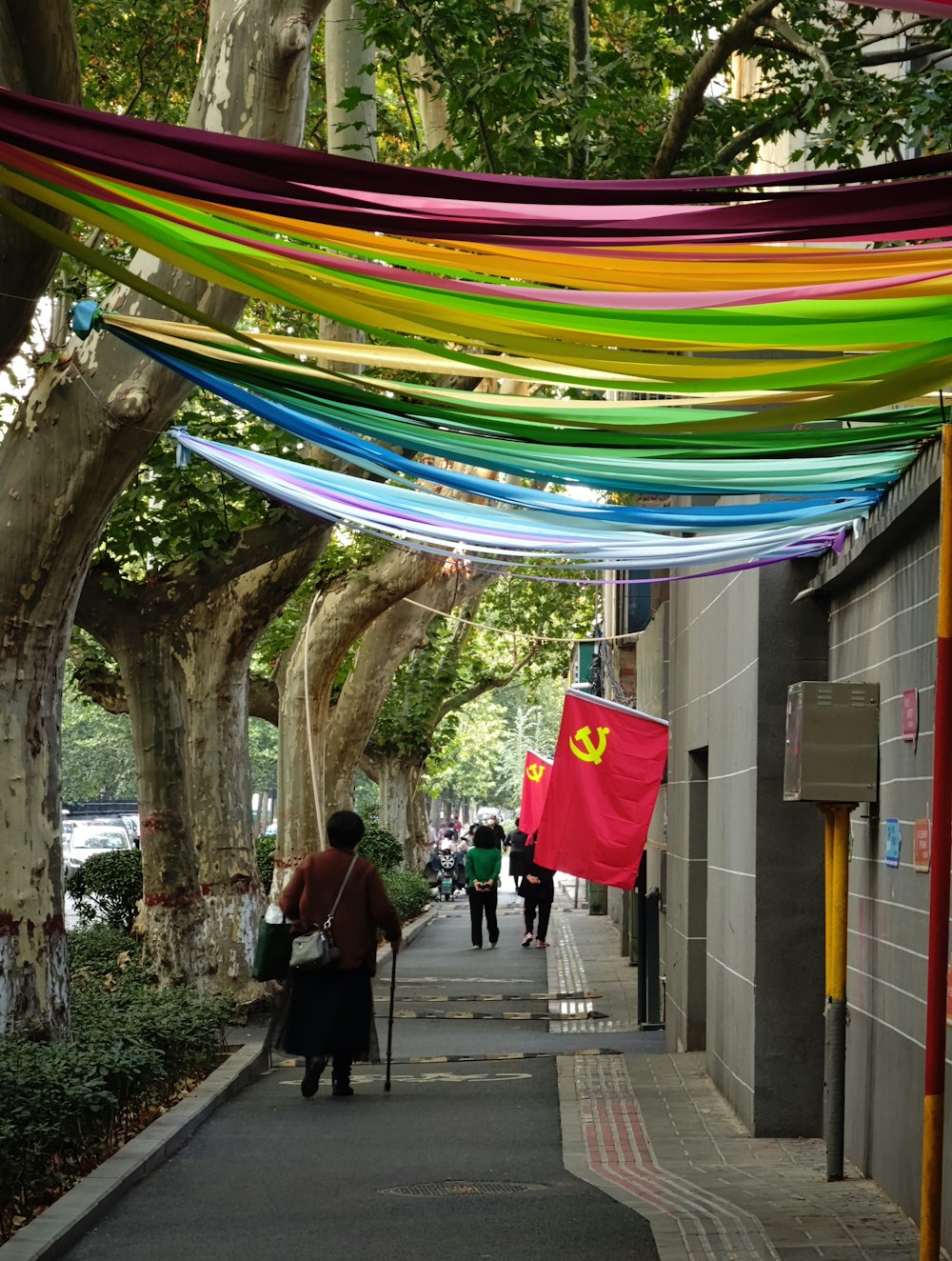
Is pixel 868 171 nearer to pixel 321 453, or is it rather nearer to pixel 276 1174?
pixel 276 1174

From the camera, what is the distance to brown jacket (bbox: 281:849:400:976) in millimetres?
11070

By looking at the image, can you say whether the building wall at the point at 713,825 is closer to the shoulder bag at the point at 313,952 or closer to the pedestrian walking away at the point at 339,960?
the pedestrian walking away at the point at 339,960

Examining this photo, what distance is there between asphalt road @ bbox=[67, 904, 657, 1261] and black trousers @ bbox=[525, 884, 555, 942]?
11589mm

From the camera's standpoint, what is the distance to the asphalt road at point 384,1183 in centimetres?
705

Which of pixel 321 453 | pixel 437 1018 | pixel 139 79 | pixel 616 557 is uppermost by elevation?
pixel 139 79

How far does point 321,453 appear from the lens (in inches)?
528

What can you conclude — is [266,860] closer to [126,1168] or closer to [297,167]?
[126,1168]

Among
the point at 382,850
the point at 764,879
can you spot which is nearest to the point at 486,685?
the point at 382,850

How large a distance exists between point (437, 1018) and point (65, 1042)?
7.60 metres

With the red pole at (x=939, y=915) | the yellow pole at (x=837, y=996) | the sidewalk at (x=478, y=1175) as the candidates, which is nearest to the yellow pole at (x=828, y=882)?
the yellow pole at (x=837, y=996)

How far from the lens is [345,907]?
1111 cm

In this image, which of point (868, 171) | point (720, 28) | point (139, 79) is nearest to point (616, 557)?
point (720, 28)

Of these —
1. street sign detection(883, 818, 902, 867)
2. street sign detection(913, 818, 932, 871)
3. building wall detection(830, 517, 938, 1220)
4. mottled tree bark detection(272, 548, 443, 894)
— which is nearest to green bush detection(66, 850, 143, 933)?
mottled tree bark detection(272, 548, 443, 894)

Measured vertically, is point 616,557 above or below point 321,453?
below
